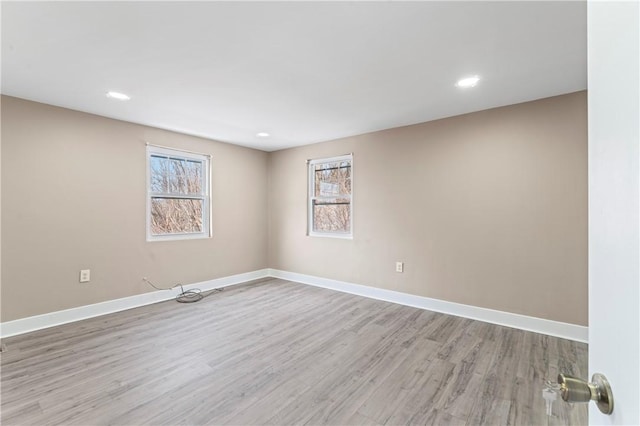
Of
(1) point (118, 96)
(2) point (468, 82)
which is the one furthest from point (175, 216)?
(2) point (468, 82)

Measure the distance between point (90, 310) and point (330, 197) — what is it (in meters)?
3.44

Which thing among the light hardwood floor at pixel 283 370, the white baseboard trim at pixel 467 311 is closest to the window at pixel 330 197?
the white baseboard trim at pixel 467 311

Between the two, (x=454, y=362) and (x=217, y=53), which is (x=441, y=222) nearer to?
(x=454, y=362)

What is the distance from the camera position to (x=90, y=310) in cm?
326

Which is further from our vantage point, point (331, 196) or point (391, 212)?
point (331, 196)

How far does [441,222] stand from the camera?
352cm

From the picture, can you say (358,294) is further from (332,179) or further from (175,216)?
(175,216)

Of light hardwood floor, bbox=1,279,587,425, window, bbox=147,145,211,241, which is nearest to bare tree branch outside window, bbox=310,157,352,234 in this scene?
light hardwood floor, bbox=1,279,587,425

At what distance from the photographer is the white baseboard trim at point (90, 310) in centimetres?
280

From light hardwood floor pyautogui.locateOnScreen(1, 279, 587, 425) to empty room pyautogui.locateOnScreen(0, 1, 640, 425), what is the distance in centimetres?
2

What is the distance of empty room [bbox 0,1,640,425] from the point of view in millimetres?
1627

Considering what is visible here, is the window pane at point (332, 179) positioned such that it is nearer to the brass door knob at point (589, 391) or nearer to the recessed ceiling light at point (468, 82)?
the recessed ceiling light at point (468, 82)

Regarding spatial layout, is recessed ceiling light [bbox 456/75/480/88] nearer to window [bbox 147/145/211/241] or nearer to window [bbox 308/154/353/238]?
window [bbox 308/154/353/238]

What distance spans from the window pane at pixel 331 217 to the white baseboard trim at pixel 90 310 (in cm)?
182
